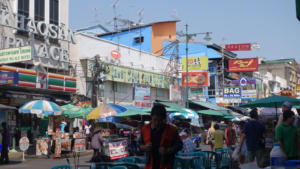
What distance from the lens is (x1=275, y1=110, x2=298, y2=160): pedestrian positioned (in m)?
6.99

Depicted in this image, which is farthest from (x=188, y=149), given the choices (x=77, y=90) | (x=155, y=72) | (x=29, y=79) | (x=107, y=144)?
(x=155, y=72)

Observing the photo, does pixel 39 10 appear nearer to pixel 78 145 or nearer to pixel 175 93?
pixel 78 145

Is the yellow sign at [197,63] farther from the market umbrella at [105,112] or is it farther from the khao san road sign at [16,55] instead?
the market umbrella at [105,112]

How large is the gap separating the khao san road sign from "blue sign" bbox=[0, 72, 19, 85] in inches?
27.5

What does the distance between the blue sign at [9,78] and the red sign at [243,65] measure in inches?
1239

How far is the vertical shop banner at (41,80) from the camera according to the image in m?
23.3

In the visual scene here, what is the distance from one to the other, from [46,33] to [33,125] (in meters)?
5.87

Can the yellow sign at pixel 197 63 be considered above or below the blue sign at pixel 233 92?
above

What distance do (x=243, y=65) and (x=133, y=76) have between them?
63.9 ft

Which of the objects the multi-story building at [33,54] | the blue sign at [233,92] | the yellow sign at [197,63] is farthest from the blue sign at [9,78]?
the blue sign at [233,92]

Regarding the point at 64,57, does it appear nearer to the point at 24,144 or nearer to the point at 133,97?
the point at 133,97

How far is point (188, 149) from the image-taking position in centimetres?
1108

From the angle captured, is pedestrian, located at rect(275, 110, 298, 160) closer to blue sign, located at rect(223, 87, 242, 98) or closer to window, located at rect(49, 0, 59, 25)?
window, located at rect(49, 0, 59, 25)

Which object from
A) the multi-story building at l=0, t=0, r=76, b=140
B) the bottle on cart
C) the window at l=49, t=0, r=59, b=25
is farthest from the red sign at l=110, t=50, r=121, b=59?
the bottle on cart
